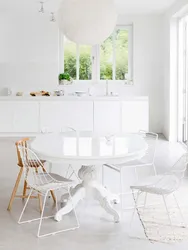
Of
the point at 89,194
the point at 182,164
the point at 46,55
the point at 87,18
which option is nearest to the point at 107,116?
the point at 46,55

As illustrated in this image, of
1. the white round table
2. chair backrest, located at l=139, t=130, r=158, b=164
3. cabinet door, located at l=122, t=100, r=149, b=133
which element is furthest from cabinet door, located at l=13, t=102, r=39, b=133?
the white round table

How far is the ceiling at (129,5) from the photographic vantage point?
761cm

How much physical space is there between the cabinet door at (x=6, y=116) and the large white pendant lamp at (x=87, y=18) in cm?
508

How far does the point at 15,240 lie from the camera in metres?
3.39

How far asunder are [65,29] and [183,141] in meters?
5.22

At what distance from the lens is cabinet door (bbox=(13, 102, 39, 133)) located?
841 cm

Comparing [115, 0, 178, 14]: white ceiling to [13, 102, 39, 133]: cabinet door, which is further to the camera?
[13, 102, 39, 133]: cabinet door

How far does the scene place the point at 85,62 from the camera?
9.27 metres

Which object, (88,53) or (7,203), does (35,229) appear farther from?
(88,53)

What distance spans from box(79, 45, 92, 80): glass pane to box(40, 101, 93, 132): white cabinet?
1120 mm

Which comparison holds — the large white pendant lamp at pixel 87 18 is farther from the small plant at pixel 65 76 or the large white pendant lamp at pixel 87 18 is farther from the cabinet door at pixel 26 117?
the small plant at pixel 65 76

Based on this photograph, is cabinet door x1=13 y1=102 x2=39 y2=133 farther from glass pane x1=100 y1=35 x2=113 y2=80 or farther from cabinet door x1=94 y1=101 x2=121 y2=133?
glass pane x1=100 y1=35 x2=113 y2=80

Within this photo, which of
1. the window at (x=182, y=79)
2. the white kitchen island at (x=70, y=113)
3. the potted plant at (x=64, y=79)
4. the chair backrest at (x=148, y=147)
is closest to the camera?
the chair backrest at (x=148, y=147)

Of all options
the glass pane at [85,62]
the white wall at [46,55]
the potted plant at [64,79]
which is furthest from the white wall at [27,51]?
the glass pane at [85,62]
